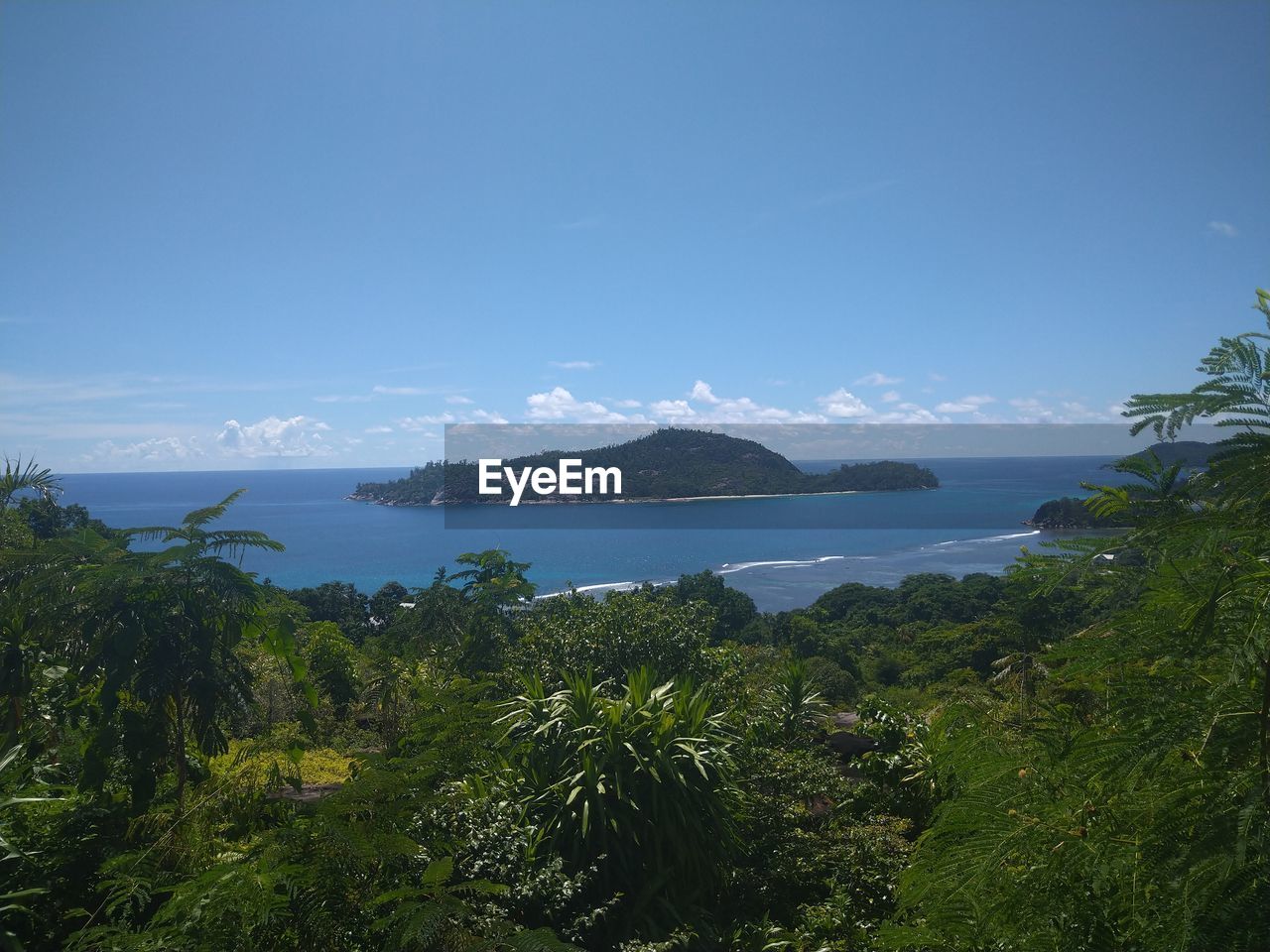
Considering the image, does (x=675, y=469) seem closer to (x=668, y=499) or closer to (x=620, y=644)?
(x=668, y=499)

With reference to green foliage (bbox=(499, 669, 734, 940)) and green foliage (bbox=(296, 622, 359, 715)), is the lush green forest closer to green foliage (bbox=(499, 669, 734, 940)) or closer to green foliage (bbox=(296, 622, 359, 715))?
green foliage (bbox=(499, 669, 734, 940))

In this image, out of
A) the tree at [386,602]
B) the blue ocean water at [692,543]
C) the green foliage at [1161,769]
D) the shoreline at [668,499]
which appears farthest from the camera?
the shoreline at [668,499]

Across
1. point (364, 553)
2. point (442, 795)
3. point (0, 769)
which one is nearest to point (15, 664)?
point (0, 769)

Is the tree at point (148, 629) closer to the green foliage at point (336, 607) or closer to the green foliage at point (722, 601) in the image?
the green foliage at point (722, 601)

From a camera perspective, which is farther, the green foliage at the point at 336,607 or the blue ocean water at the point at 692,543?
the blue ocean water at the point at 692,543

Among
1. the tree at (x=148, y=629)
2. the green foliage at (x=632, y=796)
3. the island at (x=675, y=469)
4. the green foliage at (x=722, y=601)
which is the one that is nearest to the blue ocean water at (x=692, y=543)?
the island at (x=675, y=469)

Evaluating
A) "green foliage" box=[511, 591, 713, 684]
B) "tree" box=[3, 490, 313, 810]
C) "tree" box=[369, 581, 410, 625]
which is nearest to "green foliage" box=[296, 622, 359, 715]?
"green foliage" box=[511, 591, 713, 684]
